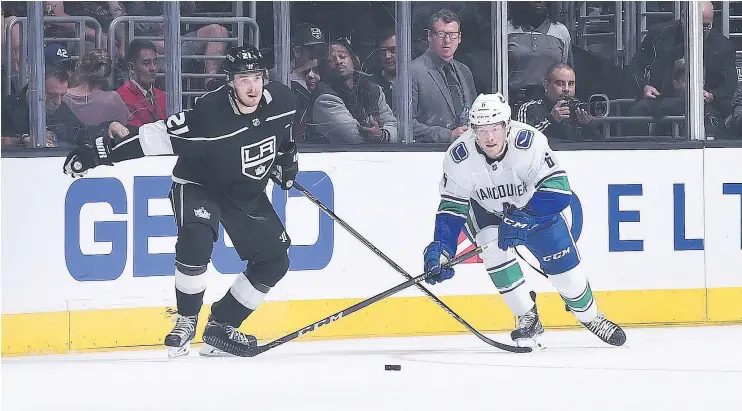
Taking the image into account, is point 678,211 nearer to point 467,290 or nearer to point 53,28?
point 467,290

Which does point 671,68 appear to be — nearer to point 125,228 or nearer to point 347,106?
point 347,106

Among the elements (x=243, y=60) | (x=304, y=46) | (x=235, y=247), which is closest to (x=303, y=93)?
(x=304, y=46)

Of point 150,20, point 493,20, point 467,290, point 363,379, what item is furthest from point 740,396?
point 150,20

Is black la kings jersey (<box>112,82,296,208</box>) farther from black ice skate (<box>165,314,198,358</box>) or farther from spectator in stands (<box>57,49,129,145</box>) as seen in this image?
black ice skate (<box>165,314,198,358</box>)

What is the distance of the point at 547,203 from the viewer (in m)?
5.83

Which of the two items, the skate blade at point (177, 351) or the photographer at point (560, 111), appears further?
the photographer at point (560, 111)

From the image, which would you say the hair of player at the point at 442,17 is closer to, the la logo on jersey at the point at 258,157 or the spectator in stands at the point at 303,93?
Result: the spectator in stands at the point at 303,93

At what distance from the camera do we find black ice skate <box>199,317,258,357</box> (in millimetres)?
5883

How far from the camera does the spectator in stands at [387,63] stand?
20.9ft

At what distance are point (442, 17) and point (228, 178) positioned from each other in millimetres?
1298

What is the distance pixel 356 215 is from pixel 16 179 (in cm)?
141

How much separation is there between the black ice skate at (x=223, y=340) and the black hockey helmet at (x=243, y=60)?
995 millimetres

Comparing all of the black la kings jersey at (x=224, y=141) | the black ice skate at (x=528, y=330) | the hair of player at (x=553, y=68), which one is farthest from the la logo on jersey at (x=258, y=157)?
the hair of player at (x=553, y=68)

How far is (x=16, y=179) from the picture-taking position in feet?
19.2
